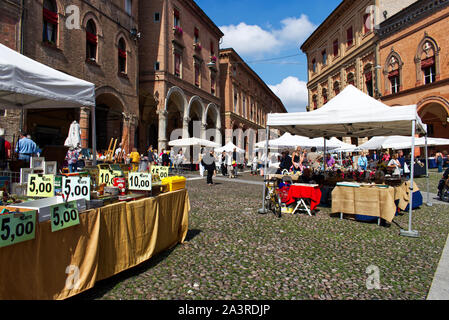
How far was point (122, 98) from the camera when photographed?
57.9 feet

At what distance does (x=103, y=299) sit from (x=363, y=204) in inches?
226

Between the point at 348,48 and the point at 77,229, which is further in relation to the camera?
the point at 348,48

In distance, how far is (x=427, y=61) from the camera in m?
22.1

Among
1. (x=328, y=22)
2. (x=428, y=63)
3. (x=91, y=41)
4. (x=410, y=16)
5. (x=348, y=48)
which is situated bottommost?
(x=91, y=41)

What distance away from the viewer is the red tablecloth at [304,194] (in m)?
7.25

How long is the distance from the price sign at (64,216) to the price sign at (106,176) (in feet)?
4.88

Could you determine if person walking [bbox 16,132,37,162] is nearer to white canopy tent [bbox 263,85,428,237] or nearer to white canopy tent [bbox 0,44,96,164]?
white canopy tent [bbox 0,44,96,164]

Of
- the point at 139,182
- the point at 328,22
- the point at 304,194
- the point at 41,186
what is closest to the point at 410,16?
the point at 328,22

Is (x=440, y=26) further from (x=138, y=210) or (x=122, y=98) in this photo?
(x=138, y=210)

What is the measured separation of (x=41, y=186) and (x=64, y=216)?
3.04 ft

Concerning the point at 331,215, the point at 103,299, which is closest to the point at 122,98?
the point at 331,215

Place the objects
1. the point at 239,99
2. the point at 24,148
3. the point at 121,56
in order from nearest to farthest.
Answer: the point at 24,148 < the point at 121,56 < the point at 239,99

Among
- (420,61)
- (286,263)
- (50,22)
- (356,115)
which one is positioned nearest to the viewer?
(286,263)

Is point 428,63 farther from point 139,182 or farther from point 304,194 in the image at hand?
point 139,182
